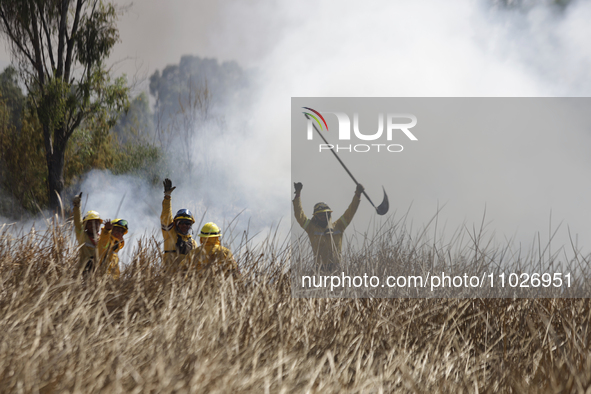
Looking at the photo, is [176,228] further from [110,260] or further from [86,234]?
[110,260]

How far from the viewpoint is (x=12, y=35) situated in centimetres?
1355

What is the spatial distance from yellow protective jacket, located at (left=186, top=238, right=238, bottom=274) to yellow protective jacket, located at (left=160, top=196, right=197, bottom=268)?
0.15m

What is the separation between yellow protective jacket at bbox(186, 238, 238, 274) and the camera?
13.7 feet

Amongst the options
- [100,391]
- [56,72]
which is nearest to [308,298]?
[100,391]

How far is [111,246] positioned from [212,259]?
97 cm

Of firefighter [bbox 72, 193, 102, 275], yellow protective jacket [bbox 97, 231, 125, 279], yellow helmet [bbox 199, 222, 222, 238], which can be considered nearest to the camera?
yellow protective jacket [bbox 97, 231, 125, 279]

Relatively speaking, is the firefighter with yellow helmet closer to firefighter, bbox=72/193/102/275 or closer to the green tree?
firefighter, bbox=72/193/102/275

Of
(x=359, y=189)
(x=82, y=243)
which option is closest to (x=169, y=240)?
(x=82, y=243)

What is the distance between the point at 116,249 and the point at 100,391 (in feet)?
9.36

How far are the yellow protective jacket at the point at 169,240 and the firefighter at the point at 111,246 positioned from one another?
48cm

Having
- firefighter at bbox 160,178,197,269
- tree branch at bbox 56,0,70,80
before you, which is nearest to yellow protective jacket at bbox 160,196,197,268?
firefighter at bbox 160,178,197,269

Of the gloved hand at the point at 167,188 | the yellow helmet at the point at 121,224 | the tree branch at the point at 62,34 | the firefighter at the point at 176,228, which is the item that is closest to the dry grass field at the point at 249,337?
the firefighter at the point at 176,228

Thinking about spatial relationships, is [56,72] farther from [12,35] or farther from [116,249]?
[116,249]

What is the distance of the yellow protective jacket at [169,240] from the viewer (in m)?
4.26
